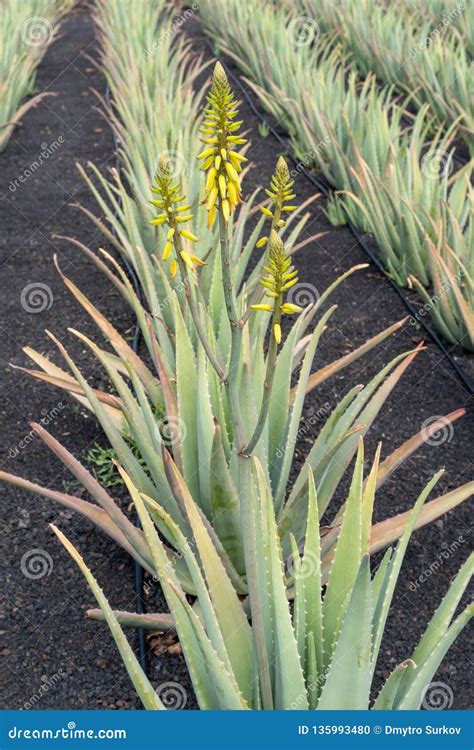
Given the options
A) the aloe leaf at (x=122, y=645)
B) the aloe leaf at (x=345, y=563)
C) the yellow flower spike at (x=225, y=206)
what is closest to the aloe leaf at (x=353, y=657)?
the aloe leaf at (x=345, y=563)

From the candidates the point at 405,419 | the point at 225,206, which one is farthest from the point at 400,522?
the point at 225,206

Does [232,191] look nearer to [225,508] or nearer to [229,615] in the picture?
[229,615]

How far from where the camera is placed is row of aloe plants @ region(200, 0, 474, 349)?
9.05 feet

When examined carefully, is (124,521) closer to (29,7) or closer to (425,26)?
(425,26)

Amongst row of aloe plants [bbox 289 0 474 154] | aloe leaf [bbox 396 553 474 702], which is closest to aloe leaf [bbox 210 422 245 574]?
aloe leaf [bbox 396 553 474 702]

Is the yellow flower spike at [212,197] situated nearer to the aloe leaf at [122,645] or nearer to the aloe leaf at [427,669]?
the aloe leaf at [122,645]

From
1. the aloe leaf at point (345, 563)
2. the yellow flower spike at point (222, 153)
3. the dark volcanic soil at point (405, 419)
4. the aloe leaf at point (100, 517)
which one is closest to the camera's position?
the yellow flower spike at point (222, 153)

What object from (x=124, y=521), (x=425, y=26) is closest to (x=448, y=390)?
(x=124, y=521)

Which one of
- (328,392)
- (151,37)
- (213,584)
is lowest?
(328,392)

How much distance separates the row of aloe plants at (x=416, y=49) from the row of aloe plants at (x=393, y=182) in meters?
0.30

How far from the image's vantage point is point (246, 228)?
3852 millimetres

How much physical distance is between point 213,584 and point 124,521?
0.37 meters

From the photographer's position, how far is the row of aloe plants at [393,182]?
276 centimetres

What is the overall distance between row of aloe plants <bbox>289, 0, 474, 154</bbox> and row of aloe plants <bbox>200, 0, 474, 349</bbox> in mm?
298
